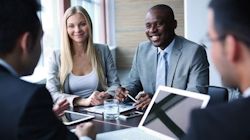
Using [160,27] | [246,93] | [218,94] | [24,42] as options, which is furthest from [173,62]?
[246,93]

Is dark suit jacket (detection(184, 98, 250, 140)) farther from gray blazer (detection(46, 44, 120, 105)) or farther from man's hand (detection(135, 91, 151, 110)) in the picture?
gray blazer (detection(46, 44, 120, 105))

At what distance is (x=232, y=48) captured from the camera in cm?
83

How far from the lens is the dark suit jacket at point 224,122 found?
0.78 m

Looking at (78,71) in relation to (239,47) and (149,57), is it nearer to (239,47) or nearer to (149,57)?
(149,57)

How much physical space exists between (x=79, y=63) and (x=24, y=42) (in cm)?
152

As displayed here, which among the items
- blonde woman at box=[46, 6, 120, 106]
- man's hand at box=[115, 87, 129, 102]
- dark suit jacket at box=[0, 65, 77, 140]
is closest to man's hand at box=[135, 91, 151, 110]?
man's hand at box=[115, 87, 129, 102]

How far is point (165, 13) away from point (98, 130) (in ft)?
3.53

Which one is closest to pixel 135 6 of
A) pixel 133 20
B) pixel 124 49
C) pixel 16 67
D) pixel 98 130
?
pixel 133 20

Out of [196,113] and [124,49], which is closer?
[196,113]

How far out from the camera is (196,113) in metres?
0.82

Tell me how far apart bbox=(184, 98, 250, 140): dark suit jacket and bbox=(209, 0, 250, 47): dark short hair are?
0.16 m

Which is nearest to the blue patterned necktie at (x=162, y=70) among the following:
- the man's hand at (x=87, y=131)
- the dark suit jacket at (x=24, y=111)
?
the man's hand at (x=87, y=131)

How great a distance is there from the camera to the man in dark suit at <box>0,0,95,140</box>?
3.28 feet

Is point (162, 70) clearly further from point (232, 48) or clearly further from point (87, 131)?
point (232, 48)
